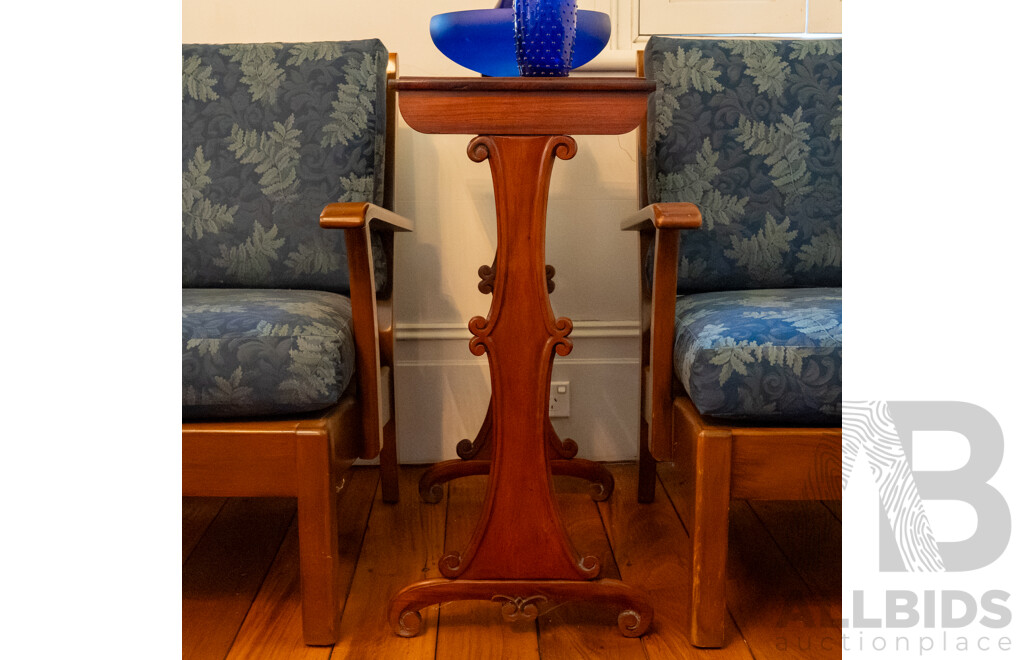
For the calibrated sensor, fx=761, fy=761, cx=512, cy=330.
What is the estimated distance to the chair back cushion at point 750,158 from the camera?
4.53ft

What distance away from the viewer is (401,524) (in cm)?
150

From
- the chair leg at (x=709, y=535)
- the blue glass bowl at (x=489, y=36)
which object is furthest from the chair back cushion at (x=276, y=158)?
the chair leg at (x=709, y=535)

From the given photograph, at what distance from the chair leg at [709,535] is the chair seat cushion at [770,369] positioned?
5 centimetres

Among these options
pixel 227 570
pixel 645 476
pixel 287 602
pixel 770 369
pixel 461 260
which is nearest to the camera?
pixel 770 369

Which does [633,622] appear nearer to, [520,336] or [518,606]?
[518,606]

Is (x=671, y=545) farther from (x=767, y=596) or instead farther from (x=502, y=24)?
(x=502, y=24)

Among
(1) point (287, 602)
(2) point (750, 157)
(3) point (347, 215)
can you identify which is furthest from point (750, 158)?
(1) point (287, 602)

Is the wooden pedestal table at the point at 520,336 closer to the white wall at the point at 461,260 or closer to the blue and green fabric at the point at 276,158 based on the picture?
the blue and green fabric at the point at 276,158

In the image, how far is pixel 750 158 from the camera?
1.40m

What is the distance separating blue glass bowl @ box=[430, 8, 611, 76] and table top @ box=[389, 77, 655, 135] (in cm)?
22

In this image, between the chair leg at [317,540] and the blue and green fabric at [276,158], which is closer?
the chair leg at [317,540]

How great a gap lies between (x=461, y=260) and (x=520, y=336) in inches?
28.0

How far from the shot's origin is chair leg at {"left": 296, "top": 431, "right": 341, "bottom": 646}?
1032 mm
